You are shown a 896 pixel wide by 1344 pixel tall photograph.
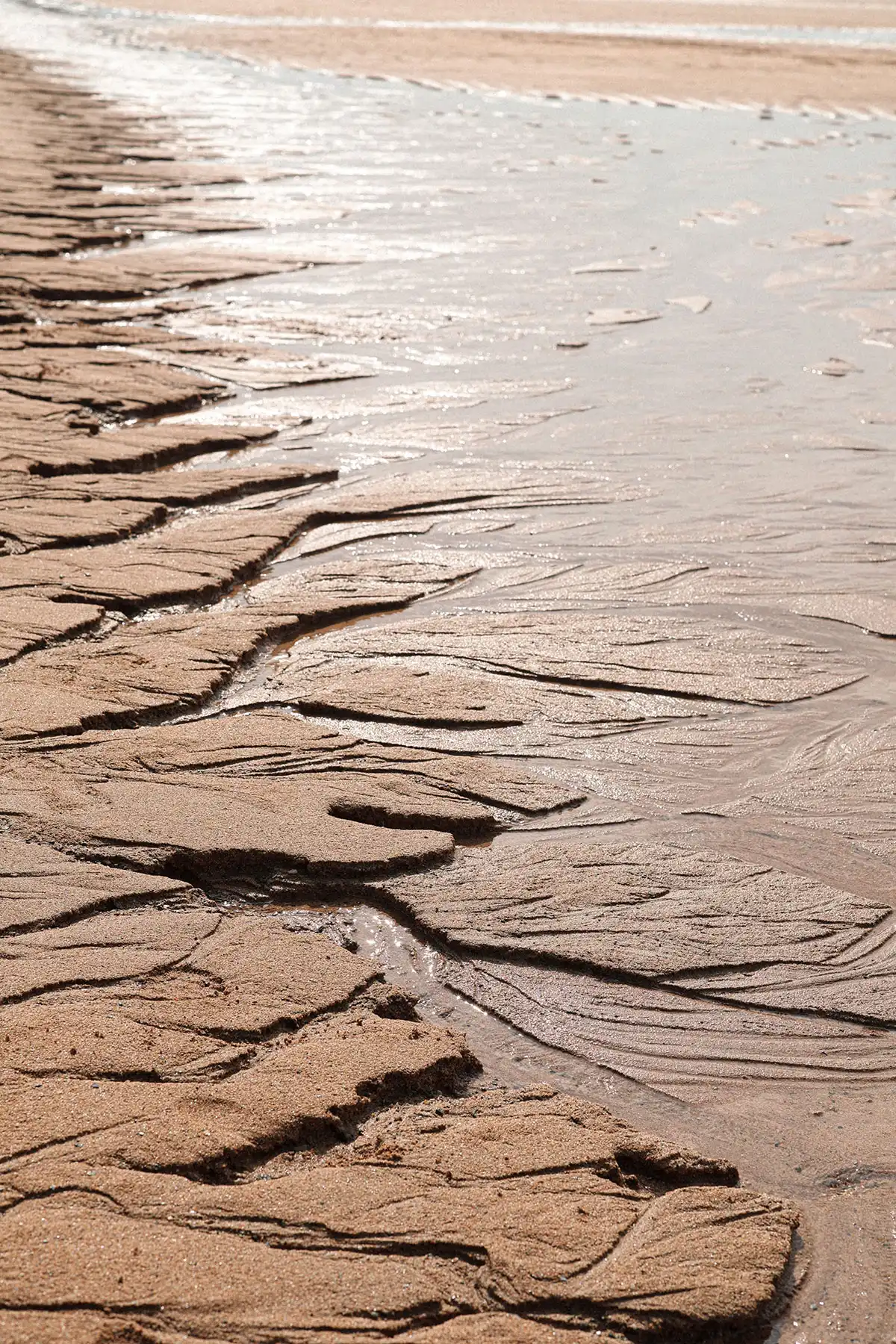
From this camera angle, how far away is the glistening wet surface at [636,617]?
221 centimetres

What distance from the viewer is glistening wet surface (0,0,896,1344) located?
221 cm

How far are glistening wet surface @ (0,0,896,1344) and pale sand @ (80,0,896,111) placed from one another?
731 centimetres

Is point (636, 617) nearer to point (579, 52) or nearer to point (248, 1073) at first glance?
point (248, 1073)

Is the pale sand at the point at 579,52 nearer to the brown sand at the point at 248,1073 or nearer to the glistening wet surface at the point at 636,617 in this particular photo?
the glistening wet surface at the point at 636,617

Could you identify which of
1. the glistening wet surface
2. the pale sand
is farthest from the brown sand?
the pale sand

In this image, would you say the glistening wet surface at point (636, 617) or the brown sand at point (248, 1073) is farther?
the glistening wet surface at point (636, 617)

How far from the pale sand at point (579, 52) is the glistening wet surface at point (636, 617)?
24.0 feet

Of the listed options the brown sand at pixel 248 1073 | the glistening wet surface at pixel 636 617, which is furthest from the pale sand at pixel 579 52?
the brown sand at pixel 248 1073

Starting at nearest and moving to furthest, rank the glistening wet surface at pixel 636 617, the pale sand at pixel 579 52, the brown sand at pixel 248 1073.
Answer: the brown sand at pixel 248 1073 → the glistening wet surface at pixel 636 617 → the pale sand at pixel 579 52

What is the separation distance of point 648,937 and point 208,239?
6.62m

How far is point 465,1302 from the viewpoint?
1645mm

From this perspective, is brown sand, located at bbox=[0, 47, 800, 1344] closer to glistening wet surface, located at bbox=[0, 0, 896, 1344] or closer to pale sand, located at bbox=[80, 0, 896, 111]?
glistening wet surface, located at bbox=[0, 0, 896, 1344]

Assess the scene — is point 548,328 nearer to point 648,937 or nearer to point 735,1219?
point 648,937

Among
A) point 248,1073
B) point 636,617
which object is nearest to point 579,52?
point 636,617
